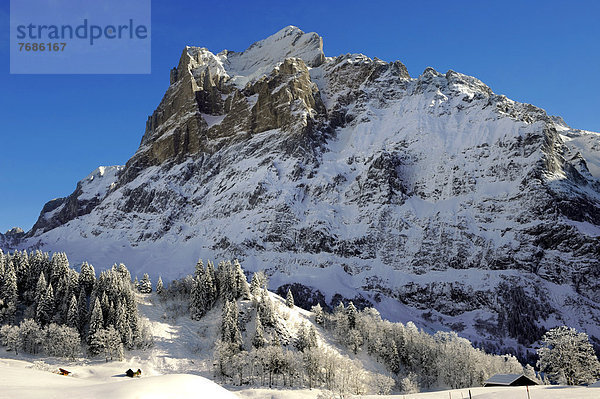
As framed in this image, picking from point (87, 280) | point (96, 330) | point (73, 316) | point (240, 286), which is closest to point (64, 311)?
point (73, 316)

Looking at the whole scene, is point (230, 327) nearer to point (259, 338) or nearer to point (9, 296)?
point (259, 338)

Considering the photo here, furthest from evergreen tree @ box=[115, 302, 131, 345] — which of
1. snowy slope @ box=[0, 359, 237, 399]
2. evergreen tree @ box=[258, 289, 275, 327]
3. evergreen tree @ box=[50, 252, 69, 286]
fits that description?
snowy slope @ box=[0, 359, 237, 399]

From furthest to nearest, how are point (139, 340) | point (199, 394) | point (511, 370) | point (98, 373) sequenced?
point (511, 370) → point (139, 340) → point (98, 373) → point (199, 394)

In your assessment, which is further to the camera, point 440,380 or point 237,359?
point 440,380

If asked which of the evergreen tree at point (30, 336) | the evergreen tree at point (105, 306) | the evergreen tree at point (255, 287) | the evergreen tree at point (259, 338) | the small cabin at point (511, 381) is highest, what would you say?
the evergreen tree at point (255, 287)

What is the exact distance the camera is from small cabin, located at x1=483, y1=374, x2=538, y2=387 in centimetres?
5916

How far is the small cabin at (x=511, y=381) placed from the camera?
5916 centimetres

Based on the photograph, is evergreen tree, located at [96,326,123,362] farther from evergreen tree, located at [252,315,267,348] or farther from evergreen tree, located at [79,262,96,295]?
evergreen tree, located at [252,315,267,348]

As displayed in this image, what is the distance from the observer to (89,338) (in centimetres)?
9619

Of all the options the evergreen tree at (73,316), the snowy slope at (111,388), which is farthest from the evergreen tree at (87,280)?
the snowy slope at (111,388)

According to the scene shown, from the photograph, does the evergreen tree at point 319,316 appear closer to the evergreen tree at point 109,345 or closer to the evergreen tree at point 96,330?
the evergreen tree at point 109,345

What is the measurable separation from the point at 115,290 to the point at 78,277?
46.8ft

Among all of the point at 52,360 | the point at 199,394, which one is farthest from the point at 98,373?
the point at 199,394

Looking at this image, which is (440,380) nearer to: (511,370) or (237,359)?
(511,370)
